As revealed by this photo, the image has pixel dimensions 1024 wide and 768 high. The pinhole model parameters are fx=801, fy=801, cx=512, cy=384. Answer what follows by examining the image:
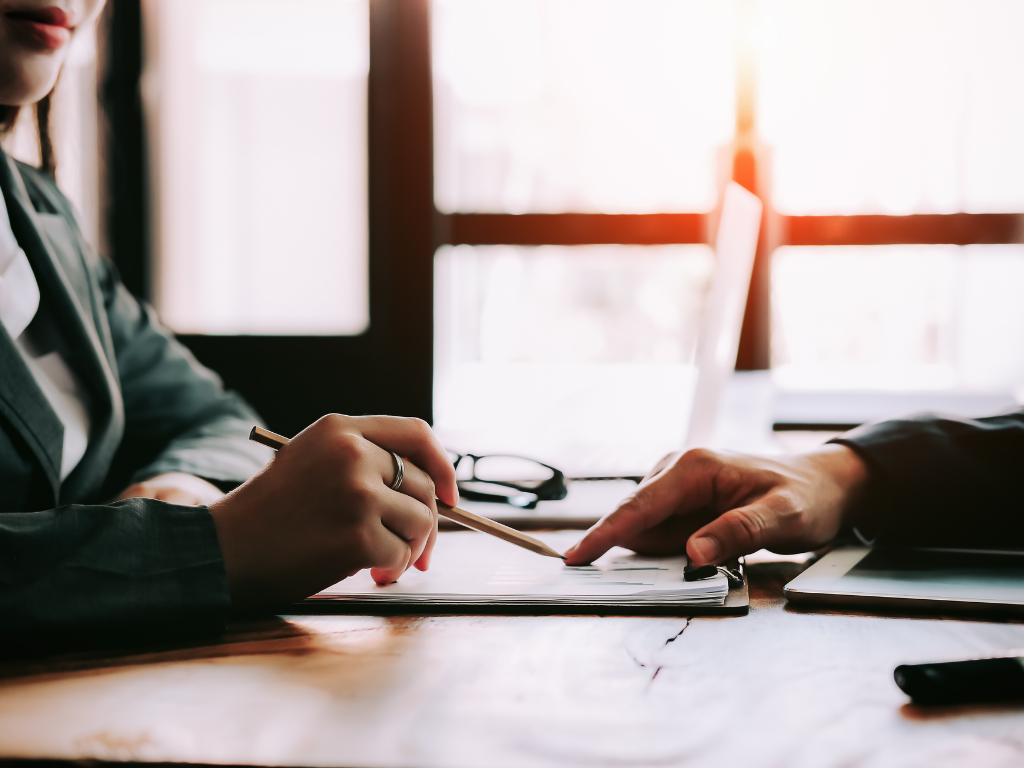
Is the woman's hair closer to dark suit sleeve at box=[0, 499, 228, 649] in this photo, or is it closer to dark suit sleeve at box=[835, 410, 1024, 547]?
dark suit sleeve at box=[0, 499, 228, 649]

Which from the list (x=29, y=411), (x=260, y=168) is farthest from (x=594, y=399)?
(x=29, y=411)

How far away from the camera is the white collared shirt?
2.69 ft

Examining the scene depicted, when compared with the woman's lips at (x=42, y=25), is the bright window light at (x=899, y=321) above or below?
below

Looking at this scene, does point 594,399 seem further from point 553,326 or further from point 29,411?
point 29,411

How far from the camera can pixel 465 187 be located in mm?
2855

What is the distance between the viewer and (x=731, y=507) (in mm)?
661

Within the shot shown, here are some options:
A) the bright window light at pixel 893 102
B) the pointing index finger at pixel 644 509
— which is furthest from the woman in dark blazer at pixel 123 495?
the bright window light at pixel 893 102

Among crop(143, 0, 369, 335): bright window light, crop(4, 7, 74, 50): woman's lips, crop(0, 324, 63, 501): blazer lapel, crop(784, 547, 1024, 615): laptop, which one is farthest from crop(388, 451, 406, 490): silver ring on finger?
crop(143, 0, 369, 335): bright window light

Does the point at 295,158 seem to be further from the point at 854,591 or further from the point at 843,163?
the point at 854,591

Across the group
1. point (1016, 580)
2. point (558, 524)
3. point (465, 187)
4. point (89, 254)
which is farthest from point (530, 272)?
point (1016, 580)

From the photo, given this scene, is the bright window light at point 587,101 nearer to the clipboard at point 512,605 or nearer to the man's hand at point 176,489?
the man's hand at point 176,489

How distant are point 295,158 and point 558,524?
2248 millimetres

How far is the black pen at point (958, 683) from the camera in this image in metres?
0.35

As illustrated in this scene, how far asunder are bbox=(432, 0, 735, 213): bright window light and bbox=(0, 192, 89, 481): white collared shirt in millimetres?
2015
